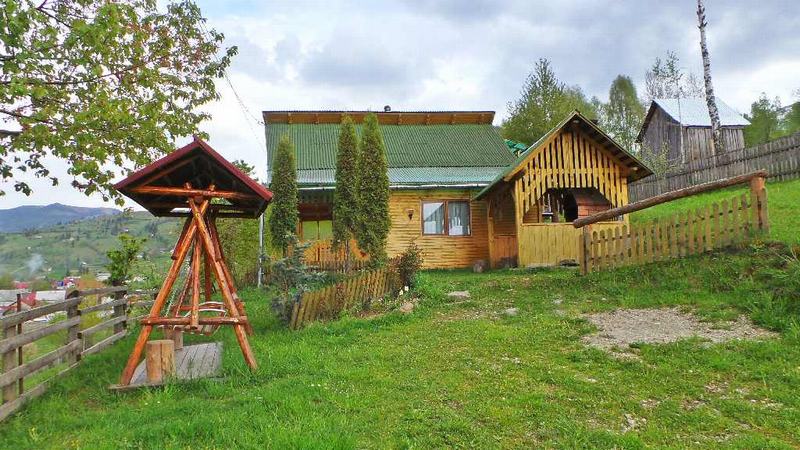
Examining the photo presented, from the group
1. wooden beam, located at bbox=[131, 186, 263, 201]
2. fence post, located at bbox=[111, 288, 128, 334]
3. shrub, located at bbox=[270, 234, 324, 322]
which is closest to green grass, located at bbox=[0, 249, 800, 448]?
shrub, located at bbox=[270, 234, 324, 322]

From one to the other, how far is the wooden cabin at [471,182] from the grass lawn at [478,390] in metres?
7.13

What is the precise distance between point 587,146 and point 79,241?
109344 millimetres

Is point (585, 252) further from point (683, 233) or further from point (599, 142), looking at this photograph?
point (599, 142)

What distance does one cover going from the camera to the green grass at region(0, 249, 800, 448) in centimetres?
402

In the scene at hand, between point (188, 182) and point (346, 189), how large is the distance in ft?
19.8

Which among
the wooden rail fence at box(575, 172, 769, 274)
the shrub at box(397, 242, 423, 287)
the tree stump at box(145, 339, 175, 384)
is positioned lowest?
the tree stump at box(145, 339, 175, 384)

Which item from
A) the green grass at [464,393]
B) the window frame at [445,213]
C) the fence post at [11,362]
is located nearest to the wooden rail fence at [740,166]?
the window frame at [445,213]

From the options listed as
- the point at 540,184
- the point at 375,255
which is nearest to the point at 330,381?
the point at 375,255

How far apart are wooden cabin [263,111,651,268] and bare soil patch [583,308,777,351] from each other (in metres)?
7.37

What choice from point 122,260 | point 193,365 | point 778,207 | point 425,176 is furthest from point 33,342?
point 778,207

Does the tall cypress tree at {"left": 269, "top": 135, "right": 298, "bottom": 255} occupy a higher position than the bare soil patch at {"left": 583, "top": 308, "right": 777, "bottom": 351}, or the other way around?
the tall cypress tree at {"left": 269, "top": 135, "right": 298, "bottom": 255}

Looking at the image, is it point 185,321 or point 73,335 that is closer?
point 185,321

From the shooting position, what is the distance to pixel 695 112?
35312 mm

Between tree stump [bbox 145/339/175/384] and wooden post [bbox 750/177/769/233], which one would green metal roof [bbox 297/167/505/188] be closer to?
wooden post [bbox 750/177/769/233]
